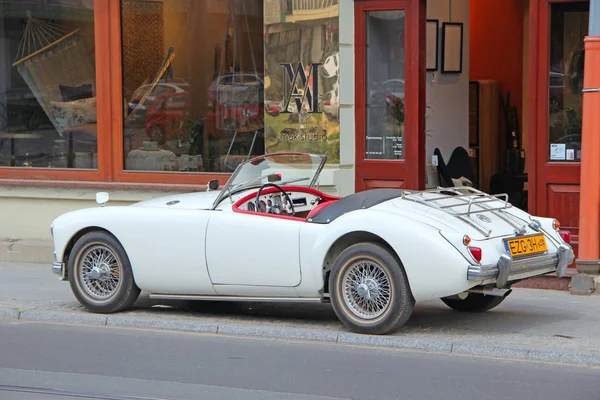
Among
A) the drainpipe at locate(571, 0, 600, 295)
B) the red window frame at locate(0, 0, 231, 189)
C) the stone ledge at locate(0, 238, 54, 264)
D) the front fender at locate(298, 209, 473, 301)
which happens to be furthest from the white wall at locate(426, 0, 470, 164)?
the front fender at locate(298, 209, 473, 301)

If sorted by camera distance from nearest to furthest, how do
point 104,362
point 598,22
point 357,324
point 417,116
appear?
1. point 104,362
2. point 357,324
3. point 598,22
4. point 417,116

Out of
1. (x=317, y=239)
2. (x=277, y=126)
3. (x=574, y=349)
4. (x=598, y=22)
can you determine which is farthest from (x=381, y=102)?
(x=574, y=349)

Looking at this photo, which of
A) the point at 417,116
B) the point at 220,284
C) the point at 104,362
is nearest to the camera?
the point at 104,362

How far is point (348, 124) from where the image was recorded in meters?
12.0

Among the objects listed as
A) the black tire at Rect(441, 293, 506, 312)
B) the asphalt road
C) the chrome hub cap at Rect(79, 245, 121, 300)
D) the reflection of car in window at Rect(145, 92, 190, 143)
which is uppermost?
the reflection of car in window at Rect(145, 92, 190, 143)

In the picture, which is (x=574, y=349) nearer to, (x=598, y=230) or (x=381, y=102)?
(x=598, y=230)

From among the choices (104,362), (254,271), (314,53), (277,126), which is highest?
(314,53)

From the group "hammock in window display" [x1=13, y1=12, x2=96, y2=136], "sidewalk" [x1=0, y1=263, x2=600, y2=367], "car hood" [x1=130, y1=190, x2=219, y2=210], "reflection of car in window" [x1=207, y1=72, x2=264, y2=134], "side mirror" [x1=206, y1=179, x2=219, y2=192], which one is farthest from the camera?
"hammock in window display" [x1=13, y1=12, x2=96, y2=136]

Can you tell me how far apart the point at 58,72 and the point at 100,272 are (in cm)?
531

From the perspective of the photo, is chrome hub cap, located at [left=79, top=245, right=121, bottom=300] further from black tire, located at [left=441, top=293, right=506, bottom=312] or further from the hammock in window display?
the hammock in window display

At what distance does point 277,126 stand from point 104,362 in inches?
209

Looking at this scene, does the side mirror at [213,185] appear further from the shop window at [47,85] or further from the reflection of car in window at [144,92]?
the shop window at [47,85]

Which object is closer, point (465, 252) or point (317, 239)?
point (465, 252)

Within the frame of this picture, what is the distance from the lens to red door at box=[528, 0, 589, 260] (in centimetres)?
1079
